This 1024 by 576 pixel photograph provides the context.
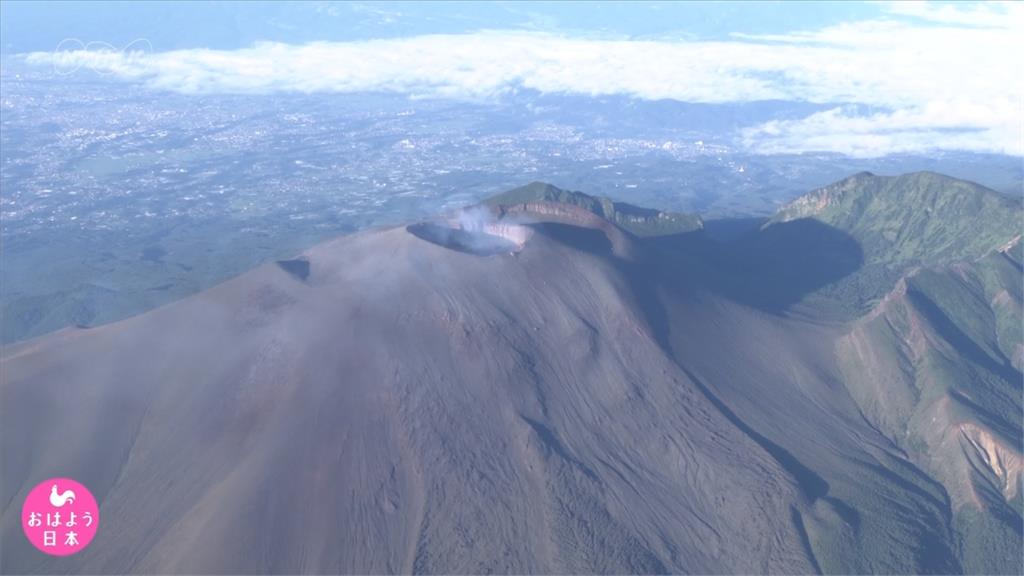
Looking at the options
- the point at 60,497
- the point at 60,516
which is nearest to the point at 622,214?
the point at 60,497

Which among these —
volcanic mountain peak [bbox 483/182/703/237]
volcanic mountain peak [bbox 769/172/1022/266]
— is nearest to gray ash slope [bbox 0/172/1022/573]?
volcanic mountain peak [bbox 769/172/1022/266]

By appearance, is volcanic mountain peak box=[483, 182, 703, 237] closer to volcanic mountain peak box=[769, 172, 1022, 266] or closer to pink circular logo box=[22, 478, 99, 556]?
A: volcanic mountain peak box=[769, 172, 1022, 266]

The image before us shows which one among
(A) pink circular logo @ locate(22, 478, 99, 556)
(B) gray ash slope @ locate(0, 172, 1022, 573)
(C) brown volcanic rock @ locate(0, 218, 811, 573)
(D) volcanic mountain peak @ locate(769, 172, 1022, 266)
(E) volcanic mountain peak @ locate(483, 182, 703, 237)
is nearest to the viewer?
(A) pink circular logo @ locate(22, 478, 99, 556)

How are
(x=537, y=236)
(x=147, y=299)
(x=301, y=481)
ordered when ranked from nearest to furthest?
(x=301, y=481) < (x=537, y=236) < (x=147, y=299)

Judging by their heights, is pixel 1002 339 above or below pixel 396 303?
below

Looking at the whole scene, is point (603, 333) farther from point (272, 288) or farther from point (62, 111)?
point (62, 111)

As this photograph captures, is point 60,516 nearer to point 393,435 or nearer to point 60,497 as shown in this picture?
point 60,497

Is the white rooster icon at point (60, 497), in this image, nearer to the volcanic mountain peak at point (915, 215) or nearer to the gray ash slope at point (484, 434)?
the gray ash slope at point (484, 434)

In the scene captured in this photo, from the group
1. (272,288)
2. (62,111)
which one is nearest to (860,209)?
(272,288)

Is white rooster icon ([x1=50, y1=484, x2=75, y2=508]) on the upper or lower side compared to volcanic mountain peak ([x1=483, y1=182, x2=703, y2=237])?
upper
